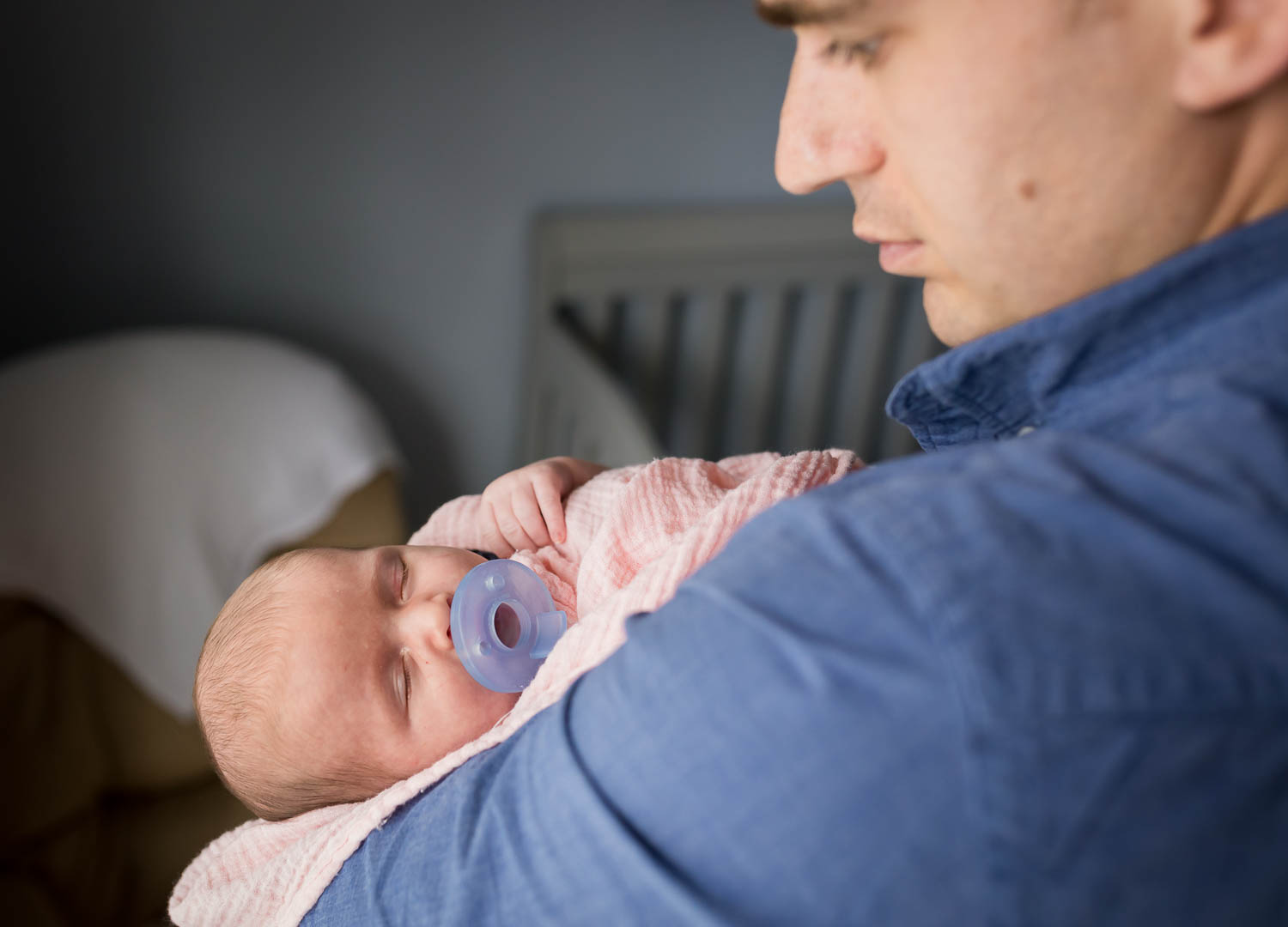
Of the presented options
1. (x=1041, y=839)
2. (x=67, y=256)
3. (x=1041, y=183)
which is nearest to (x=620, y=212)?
(x=67, y=256)

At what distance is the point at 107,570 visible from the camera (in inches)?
59.7

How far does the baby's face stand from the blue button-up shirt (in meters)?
0.31

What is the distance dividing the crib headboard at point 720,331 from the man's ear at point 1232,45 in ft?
4.55

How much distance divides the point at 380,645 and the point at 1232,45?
70 centimetres

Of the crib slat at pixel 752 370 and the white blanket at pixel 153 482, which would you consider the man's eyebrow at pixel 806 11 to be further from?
the crib slat at pixel 752 370

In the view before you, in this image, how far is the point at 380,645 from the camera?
849 mm

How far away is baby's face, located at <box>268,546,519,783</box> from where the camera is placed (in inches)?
32.5

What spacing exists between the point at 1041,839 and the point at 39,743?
58.8 inches

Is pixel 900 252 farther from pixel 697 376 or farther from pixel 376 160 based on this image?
pixel 697 376

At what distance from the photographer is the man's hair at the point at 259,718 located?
2.77 feet

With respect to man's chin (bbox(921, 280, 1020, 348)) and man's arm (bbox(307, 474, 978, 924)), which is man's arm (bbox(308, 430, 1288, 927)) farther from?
man's chin (bbox(921, 280, 1020, 348))

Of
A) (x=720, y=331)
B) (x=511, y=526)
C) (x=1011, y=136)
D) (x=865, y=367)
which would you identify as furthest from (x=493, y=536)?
(x=865, y=367)

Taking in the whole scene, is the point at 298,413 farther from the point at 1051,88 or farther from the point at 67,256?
the point at 1051,88

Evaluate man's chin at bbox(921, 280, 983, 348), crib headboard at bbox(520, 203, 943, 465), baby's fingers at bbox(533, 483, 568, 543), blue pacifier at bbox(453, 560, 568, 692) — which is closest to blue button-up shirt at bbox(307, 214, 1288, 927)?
man's chin at bbox(921, 280, 983, 348)
